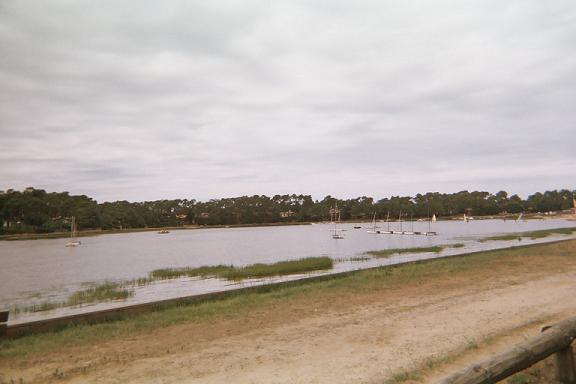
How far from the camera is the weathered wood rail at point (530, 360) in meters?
4.38

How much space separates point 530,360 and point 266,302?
11.6 m

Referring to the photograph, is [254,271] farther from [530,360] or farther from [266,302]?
[530,360]

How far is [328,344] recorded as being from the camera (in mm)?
9438

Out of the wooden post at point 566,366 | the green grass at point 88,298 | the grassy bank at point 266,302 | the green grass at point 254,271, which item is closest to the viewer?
the wooden post at point 566,366

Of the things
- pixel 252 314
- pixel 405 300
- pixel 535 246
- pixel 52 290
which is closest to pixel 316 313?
pixel 252 314

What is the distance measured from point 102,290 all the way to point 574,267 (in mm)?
26207

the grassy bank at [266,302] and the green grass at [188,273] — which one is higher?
the grassy bank at [266,302]

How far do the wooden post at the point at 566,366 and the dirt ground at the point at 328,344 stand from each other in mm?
1888

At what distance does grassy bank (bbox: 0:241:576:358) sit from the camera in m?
11.4

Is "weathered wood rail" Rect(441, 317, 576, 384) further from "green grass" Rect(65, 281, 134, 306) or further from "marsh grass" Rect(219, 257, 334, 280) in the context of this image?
"marsh grass" Rect(219, 257, 334, 280)

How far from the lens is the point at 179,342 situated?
34.4 ft

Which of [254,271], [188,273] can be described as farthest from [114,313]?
[188,273]

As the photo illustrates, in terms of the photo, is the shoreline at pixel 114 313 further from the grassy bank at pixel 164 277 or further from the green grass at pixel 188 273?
the green grass at pixel 188 273

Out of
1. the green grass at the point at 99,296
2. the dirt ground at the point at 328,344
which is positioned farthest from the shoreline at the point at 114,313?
the green grass at the point at 99,296
